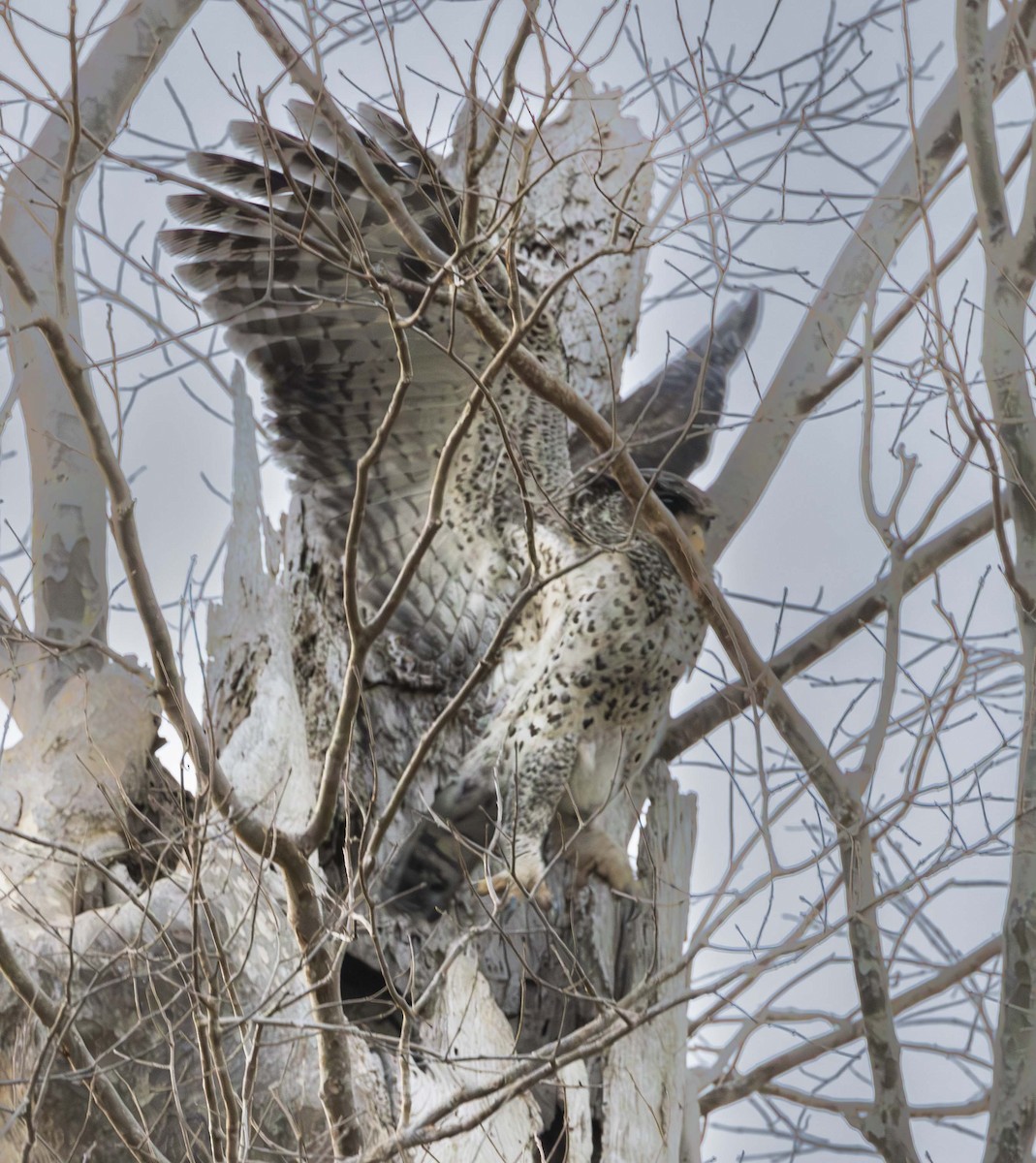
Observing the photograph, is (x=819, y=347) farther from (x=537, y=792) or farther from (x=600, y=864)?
(x=600, y=864)

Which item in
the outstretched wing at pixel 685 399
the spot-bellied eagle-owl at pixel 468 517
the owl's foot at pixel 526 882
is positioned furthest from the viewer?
the outstretched wing at pixel 685 399

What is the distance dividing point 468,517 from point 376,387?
50 centimetres

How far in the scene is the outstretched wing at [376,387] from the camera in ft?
12.0

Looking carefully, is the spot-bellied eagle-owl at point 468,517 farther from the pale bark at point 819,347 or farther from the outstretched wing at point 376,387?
the pale bark at point 819,347

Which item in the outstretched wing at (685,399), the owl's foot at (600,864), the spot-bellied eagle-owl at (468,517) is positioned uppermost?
the outstretched wing at (685,399)

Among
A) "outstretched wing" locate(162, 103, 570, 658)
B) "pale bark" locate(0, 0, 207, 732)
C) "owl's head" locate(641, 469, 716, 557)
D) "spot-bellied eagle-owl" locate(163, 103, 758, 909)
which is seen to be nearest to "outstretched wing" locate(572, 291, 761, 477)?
"owl's head" locate(641, 469, 716, 557)

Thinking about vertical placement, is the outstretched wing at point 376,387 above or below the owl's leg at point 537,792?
above

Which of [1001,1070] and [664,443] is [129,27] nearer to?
[664,443]

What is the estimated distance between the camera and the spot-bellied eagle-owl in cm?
377

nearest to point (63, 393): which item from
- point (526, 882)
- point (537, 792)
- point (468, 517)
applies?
point (468, 517)

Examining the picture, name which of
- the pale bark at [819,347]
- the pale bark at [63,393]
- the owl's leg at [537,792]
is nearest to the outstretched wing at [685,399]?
the pale bark at [819,347]

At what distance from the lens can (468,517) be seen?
13.8 feet

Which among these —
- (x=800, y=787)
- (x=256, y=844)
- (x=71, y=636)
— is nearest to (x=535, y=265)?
(x=71, y=636)

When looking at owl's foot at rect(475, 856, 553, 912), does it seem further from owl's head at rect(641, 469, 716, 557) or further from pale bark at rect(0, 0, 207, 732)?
pale bark at rect(0, 0, 207, 732)
